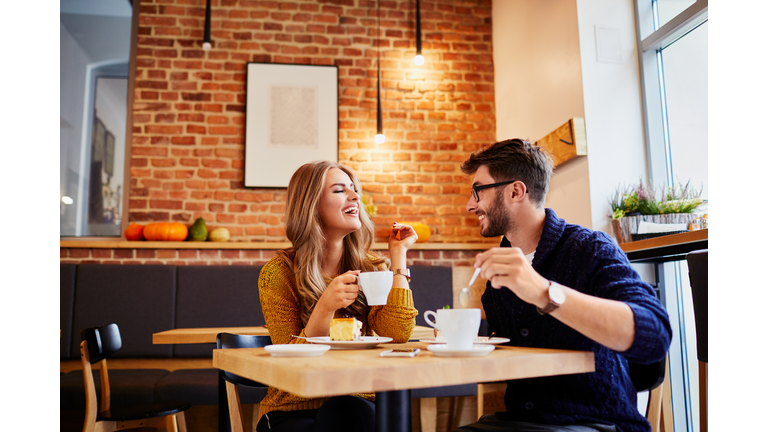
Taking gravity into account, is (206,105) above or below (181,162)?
above

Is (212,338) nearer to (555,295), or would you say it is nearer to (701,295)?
(555,295)

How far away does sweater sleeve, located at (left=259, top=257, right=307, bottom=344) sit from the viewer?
1560 mm

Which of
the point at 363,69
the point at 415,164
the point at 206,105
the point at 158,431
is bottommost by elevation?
the point at 158,431

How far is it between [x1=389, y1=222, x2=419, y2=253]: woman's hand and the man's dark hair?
353mm

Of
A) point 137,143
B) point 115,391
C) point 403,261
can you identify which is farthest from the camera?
point 137,143

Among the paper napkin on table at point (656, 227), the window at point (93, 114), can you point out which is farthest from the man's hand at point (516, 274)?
the window at point (93, 114)

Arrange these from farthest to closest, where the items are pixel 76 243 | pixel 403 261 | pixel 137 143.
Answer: pixel 137 143 → pixel 76 243 → pixel 403 261

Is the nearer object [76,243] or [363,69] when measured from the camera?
[76,243]

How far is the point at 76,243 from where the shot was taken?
147 inches

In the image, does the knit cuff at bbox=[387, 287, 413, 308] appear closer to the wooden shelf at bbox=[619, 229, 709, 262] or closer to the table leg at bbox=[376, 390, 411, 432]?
the table leg at bbox=[376, 390, 411, 432]

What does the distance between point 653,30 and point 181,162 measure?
3431 millimetres

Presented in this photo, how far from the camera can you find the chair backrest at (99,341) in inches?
91.0
